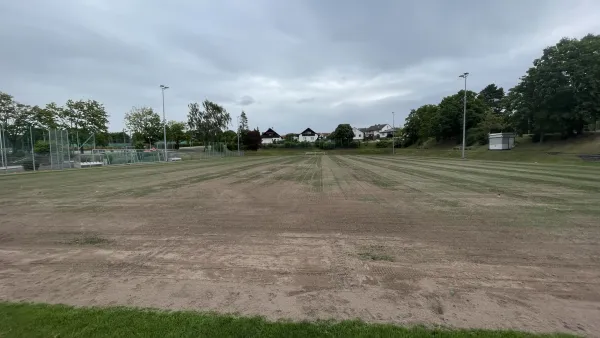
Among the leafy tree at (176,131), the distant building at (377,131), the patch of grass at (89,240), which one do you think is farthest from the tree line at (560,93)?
the distant building at (377,131)

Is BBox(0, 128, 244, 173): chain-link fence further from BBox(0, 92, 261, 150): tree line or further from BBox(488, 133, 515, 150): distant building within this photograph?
BBox(488, 133, 515, 150): distant building

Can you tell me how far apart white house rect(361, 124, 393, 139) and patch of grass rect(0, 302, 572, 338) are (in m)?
137

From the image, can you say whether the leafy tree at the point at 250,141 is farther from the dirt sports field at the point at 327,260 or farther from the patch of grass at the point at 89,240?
the patch of grass at the point at 89,240

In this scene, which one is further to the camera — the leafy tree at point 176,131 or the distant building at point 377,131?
the distant building at point 377,131

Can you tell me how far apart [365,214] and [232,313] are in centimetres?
523

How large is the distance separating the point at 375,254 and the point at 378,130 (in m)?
148

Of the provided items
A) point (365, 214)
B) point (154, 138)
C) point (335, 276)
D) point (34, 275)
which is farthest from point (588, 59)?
point (154, 138)

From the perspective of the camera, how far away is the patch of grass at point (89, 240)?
223 inches

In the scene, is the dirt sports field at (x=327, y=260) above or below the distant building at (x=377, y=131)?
below

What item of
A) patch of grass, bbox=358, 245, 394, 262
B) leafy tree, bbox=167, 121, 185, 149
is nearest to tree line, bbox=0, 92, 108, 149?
leafy tree, bbox=167, 121, 185, 149

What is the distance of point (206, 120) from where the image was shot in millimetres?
68000

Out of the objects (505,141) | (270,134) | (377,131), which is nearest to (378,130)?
(377,131)

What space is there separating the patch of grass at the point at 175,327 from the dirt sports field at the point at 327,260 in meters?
0.19

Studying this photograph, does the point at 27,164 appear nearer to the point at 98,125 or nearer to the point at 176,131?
the point at 98,125
